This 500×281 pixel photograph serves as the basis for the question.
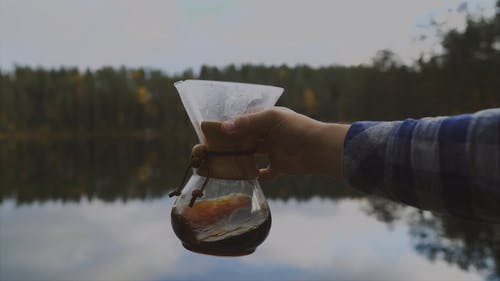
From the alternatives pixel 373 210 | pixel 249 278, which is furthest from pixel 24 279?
pixel 373 210

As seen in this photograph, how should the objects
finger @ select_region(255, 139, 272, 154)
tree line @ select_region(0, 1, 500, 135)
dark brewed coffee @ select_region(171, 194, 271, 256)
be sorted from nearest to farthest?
dark brewed coffee @ select_region(171, 194, 271, 256) < finger @ select_region(255, 139, 272, 154) < tree line @ select_region(0, 1, 500, 135)

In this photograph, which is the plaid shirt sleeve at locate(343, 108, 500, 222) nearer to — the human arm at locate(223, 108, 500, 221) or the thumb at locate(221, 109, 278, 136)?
the human arm at locate(223, 108, 500, 221)

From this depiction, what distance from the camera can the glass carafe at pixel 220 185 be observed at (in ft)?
2.35

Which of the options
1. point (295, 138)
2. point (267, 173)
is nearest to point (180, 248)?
point (267, 173)

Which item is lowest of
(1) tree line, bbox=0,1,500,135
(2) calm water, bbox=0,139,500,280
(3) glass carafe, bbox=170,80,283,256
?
(2) calm water, bbox=0,139,500,280

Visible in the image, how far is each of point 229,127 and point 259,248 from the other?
3.39 m

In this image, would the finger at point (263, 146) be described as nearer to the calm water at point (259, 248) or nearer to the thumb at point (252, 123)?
the thumb at point (252, 123)

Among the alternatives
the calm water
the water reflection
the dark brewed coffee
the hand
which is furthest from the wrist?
the water reflection

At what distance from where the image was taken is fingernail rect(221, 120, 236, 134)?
2.34 ft

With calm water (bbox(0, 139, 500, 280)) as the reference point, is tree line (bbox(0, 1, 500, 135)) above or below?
above

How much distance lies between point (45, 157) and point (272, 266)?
19106mm

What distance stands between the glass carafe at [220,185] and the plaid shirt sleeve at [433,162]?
128 millimetres

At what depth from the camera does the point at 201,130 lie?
2.43 ft

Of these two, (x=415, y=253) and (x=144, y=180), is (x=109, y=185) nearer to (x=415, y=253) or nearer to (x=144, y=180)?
(x=144, y=180)
